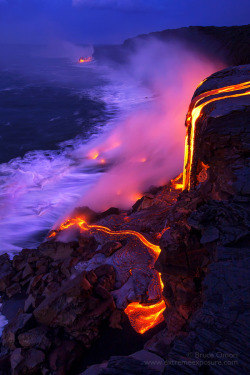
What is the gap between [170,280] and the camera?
3713mm

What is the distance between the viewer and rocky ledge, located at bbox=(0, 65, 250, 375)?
2217 millimetres

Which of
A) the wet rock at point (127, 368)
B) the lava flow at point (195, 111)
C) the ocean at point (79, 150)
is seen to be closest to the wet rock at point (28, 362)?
the ocean at point (79, 150)

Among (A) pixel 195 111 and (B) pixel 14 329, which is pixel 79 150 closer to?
(A) pixel 195 111

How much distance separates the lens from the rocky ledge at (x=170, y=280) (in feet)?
7.27

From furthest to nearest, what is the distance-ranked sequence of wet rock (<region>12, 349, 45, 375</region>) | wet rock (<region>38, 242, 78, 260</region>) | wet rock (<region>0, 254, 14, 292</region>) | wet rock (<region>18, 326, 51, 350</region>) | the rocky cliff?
1. the rocky cliff
2. wet rock (<region>38, 242, 78, 260</region>)
3. wet rock (<region>0, 254, 14, 292</region>)
4. wet rock (<region>18, 326, 51, 350</region>)
5. wet rock (<region>12, 349, 45, 375</region>)

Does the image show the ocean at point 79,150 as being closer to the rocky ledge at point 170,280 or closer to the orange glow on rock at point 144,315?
the rocky ledge at point 170,280

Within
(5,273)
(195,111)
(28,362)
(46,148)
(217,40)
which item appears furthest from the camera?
(217,40)

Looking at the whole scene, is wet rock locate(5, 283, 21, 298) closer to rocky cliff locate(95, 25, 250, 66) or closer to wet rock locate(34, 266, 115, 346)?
wet rock locate(34, 266, 115, 346)

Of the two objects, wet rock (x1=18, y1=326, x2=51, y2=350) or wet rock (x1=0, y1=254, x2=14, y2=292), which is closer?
wet rock (x1=18, y1=326, x2=51, y2=350)

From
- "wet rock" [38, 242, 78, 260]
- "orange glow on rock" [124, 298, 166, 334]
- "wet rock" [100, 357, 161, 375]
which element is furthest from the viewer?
"wet rock" [38, 242, 78, 260]

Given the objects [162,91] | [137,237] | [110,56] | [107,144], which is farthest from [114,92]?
[110,56]

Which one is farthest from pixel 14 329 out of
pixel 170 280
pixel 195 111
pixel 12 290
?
pixel 195 111

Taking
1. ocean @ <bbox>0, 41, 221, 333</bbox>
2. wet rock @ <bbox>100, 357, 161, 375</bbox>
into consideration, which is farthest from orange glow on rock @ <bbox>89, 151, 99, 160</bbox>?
wet rock @ <bbox>100, 357, 161, 375</bbox>

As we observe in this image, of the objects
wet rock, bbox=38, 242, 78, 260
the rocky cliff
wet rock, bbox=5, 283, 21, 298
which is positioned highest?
the rocky cliff
